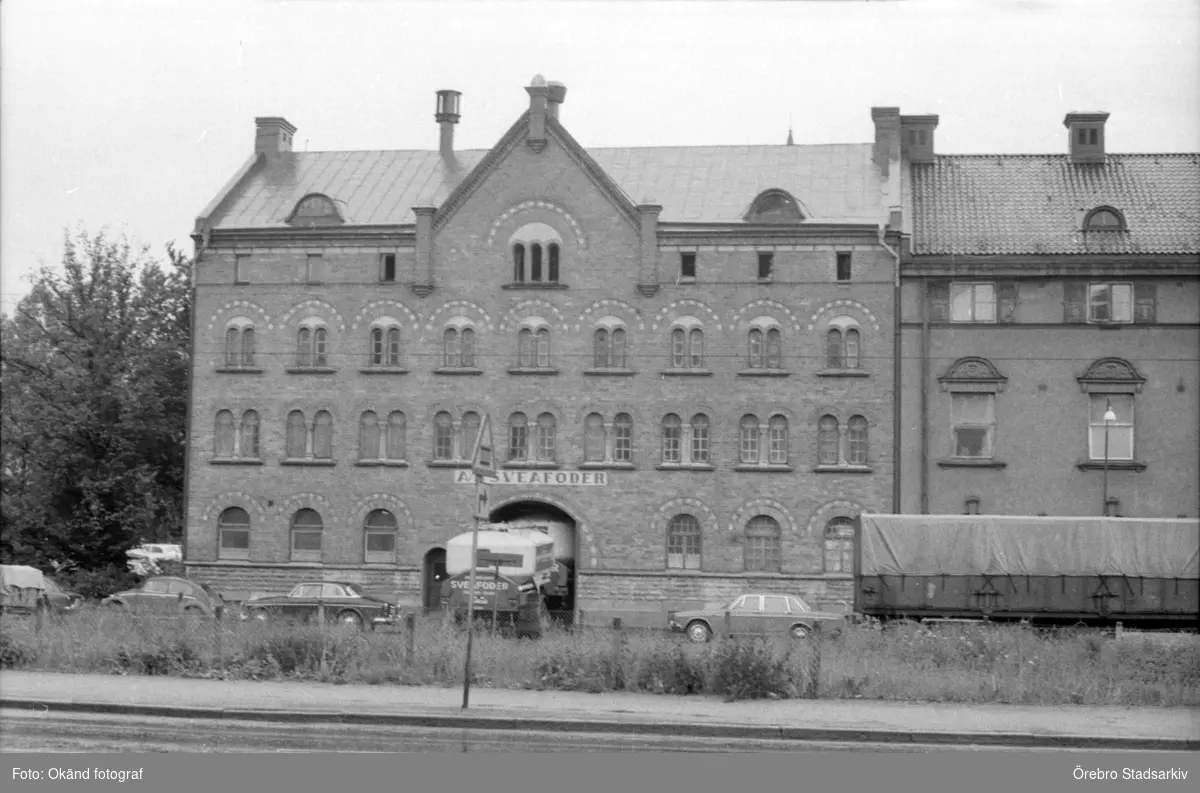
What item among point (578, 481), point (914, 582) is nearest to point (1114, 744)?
point (914, 582)

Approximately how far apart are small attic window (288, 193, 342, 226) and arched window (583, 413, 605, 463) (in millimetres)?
10175

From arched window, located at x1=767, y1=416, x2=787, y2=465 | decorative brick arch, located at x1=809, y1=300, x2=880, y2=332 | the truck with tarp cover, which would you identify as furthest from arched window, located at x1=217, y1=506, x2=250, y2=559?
the truck with tarp cover

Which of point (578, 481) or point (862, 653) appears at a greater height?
point (578, 481)

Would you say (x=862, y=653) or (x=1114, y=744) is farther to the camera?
(x=862, y=653)

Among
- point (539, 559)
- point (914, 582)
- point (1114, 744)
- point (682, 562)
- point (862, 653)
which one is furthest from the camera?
point (682, 562)

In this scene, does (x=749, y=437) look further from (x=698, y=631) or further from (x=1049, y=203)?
(x=1049, y=203)

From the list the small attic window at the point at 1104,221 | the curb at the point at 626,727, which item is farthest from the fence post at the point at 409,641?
the small attic window at the point at 1104,221

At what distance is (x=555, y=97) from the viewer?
154 ft

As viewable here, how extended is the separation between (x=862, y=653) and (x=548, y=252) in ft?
77.5

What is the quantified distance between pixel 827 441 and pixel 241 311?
1856 centimetres

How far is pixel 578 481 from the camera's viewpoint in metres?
45.0

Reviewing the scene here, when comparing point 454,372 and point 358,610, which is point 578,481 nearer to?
point 454,372

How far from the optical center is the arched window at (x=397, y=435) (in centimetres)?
4581

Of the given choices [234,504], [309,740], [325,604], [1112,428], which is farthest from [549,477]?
[309,740]
